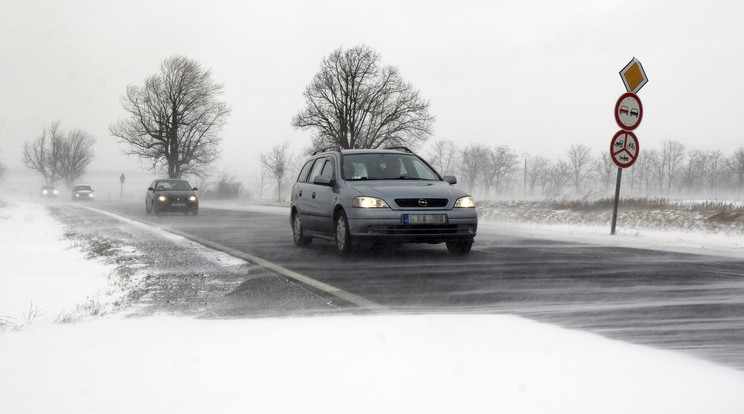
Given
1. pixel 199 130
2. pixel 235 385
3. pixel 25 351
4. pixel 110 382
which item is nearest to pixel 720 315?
pixel 235 385

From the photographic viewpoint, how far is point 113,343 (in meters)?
3.79

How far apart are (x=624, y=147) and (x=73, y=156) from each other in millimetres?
95812

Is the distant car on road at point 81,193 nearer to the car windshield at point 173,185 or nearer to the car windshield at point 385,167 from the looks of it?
the car windshield at point 173,185

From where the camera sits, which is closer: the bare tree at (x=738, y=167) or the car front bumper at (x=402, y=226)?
the car front bumper at (x=402, y=226)

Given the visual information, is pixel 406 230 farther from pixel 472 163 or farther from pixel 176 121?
pixel 472 163

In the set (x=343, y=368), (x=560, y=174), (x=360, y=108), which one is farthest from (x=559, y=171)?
(x=343, y=368)

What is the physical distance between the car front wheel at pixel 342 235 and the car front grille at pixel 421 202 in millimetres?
800

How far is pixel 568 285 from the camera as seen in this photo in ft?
20.8

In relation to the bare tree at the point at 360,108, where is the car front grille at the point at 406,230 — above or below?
below

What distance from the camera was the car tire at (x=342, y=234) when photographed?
8.87 meters

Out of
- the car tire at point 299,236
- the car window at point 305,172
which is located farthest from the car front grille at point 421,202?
the car window at point 305,172

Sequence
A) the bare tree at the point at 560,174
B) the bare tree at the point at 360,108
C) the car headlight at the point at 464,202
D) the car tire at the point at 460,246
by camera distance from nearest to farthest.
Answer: the car headlight at the point at 464,202
the car tire at the point at 460,246
the bare tree at the point at 360,108
the bare tree at the point at 560,174

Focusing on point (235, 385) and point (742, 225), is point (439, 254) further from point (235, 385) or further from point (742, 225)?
point (742, 225)

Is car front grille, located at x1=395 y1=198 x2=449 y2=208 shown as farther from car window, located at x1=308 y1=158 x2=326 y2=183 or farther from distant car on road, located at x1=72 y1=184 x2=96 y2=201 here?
distant car on road, located at x1=72 y1=184 x2=96 y2=201
